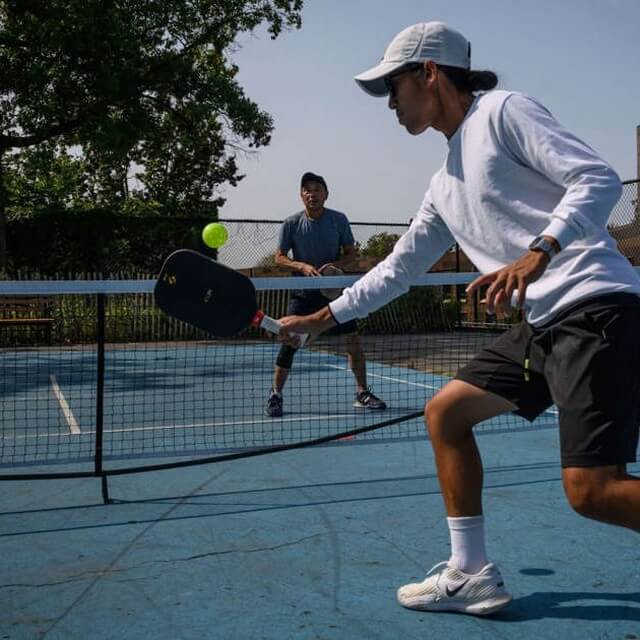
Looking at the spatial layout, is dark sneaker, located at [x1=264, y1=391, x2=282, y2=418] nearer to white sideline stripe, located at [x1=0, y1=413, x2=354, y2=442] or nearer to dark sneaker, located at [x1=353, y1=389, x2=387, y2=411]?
white sideline stripe, located at [x1=0, y1=413, x2=354, y2=442]

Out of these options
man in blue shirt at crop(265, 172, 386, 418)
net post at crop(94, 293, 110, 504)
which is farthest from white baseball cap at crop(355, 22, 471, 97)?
man in blue shirt at crop(265, 172, 386, 418)

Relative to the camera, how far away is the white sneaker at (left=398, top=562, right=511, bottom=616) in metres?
2.82

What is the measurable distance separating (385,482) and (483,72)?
270cm

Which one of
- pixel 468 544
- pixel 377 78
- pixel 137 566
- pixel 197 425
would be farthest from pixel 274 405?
pixel 377 78

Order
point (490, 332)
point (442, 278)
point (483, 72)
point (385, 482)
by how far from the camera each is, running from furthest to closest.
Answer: point (490, 332) → point (442, 278) → point (385, 482) → point (483, 72)

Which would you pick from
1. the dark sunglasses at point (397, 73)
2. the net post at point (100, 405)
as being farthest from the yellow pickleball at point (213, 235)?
the dark sunglasses at point (397, 73)

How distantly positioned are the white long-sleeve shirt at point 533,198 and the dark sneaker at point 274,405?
4.63 meters

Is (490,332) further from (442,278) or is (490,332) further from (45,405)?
(442,278)

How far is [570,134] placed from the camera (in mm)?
2402

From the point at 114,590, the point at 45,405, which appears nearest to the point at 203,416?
the point at 45,405

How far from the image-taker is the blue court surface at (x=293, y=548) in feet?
9.19

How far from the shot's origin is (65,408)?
8.41 meters

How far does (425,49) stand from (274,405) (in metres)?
4.92

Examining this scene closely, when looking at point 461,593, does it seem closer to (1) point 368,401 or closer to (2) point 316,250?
(1) point 368,401
